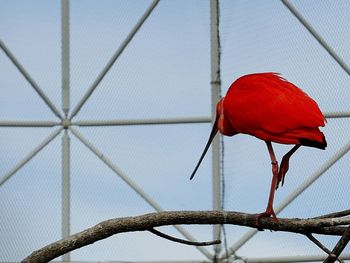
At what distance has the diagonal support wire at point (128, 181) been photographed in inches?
444

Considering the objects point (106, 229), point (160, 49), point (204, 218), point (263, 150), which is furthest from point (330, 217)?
point (160, 49)

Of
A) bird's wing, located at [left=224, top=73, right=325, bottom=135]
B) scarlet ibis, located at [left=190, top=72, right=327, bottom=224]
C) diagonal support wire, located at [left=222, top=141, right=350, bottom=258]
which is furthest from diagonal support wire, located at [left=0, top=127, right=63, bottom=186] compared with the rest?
bird's wing, located at [left=224, top=73, right=325, bottom=135]

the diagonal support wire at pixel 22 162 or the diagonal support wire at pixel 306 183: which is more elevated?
the diagonal support wire at pixel 22 162

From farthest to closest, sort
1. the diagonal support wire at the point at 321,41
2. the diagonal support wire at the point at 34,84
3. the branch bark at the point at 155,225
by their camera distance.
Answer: the diagonal support wire at the point at 34,84, the diagonal support wire at the point at 321,41, the branch bark at the point at 155,225

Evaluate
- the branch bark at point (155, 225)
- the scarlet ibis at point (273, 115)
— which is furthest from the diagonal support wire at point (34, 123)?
the branch bark at point (155, 225)

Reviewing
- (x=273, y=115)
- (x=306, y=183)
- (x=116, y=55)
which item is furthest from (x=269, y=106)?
(x=116, y=55)

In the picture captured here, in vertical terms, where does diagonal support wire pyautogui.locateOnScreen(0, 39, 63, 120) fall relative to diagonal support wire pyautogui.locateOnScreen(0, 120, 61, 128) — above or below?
above

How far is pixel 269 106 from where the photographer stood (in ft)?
20.4

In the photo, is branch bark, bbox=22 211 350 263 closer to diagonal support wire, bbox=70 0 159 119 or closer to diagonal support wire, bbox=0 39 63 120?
diagonal support wire, bbox=70 0 159 119

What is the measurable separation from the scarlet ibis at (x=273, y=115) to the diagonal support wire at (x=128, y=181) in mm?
4640

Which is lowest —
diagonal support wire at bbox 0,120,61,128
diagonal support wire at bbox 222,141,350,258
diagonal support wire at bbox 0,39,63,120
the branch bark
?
the branch bark

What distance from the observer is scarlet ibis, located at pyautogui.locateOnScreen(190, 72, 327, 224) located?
5805 mm

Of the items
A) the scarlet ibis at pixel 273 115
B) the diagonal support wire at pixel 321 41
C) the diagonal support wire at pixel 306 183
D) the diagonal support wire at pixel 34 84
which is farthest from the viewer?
the diagonal support wire at pixel 34 84

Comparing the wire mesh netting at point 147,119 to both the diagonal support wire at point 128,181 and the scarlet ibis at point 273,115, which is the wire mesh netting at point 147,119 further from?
the scarlet ibis at point 273,115
